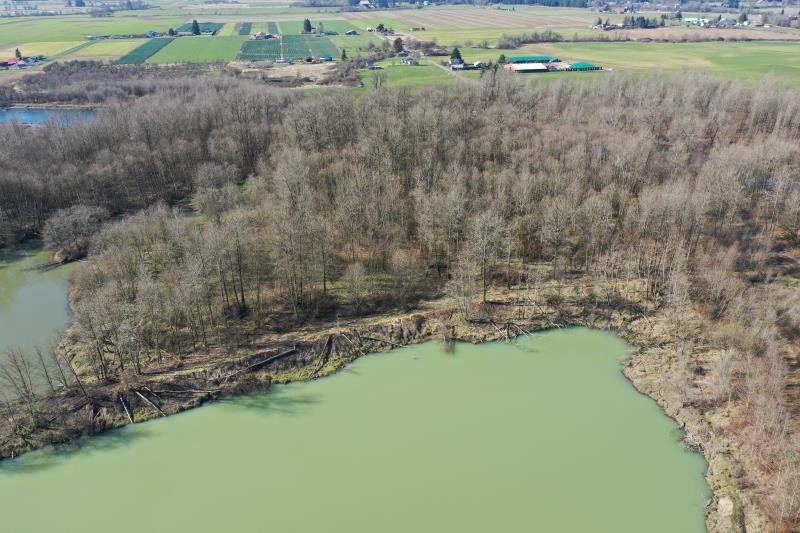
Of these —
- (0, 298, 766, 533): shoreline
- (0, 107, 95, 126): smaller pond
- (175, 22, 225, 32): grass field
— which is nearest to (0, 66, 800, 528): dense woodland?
(0, 298, 766, 533): shoreline

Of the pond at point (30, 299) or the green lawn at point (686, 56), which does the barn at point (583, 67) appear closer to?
the green lawn at point (686, 56)

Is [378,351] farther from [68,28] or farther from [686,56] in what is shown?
[68,28]

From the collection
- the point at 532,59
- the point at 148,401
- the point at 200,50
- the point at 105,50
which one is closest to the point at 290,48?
the point at 200,50

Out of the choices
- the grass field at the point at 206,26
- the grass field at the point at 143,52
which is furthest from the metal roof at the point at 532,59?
the grass field at the point at 206,26

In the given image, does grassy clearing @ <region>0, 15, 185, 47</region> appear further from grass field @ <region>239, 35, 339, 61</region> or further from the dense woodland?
the dense woodland

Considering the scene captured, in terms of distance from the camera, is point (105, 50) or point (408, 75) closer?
point (408, 75)

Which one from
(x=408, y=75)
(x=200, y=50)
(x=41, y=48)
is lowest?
(x=408, y=75)
